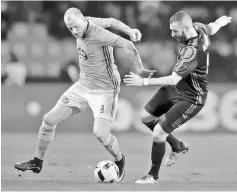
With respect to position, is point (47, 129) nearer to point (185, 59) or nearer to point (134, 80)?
point (134, 80)

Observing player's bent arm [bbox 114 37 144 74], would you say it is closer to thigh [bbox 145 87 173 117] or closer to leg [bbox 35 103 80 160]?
thigh [bbox 145 87 173 117]

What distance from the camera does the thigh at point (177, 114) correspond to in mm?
9422

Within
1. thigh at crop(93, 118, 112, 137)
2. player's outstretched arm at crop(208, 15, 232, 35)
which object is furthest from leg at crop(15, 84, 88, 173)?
player's outstretched arm at crop(208, 15, 232, 35)

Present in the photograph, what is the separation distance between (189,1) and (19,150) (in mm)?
7625

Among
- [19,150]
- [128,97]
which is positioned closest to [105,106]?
[19,150]

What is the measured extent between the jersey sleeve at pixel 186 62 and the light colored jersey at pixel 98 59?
908 millimetres

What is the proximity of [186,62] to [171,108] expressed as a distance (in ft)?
2.70

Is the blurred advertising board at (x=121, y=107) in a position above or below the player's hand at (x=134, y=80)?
below

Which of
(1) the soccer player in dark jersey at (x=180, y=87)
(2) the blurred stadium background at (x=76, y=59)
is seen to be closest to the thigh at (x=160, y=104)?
(1) the soccer player in dark jersey at (x=180, y=87)

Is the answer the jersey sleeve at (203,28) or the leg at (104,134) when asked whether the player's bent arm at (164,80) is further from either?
the leg at (104,134)

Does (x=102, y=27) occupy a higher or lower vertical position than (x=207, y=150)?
higher

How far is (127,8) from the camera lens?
18375mm

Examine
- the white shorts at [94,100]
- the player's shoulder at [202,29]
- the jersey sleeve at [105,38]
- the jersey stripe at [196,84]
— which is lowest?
the white shorts at [94,100]

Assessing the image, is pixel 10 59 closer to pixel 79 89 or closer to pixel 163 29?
pixel 163 29
